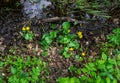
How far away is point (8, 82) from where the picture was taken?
10.4 ft

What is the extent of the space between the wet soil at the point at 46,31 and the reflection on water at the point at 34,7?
10 cm

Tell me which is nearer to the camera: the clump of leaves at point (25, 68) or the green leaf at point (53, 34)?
the clump of leaves at point (25, 68)

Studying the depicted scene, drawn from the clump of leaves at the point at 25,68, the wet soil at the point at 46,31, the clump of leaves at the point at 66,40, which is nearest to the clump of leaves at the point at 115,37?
the wet soil at the point at 46,31

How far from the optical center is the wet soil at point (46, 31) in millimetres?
3438

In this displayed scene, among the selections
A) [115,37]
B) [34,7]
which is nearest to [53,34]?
[34,7]

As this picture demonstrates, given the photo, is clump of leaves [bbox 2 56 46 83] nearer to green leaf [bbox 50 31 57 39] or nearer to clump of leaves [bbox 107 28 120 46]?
green leaf [bbox 50 31 57 39]

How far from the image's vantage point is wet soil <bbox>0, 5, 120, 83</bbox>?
3438mm

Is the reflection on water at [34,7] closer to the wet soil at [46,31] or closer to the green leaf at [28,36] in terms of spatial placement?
the wet soil at [46,31]

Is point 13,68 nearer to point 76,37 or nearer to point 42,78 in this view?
point 42,78

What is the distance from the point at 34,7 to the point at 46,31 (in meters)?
0.51

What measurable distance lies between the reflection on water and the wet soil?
104 mm

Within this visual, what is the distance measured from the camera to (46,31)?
145 inches

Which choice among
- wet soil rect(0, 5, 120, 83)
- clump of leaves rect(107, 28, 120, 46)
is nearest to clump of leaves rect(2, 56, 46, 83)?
wet soil rect(0, 5, 120, 83)

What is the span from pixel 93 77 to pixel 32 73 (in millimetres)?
1395
